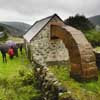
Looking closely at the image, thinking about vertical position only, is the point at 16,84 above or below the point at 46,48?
below

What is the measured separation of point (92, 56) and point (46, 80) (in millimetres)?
3938

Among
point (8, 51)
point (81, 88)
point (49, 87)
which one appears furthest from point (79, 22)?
point (81, 88)

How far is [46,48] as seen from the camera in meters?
29.5

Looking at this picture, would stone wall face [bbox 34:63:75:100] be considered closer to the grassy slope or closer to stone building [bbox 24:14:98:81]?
the grassy slope

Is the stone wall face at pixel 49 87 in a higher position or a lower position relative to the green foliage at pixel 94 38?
lower

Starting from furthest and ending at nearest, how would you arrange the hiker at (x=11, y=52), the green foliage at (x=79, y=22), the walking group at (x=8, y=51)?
1. the green foliage at (x=79, y=22)
2. the hiker at (x=11, y=52)
3. the walking group at (x=8, y=51)

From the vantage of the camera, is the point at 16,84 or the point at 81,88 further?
the point at 16,84

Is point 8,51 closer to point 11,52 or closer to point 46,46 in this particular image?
point 11,52

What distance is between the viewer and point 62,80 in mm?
19344

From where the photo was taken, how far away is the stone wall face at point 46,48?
2889cm

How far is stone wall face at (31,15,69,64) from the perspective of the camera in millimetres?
28891

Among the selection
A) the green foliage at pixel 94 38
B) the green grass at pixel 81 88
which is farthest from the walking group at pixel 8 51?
the green foliage at pixel 94 38

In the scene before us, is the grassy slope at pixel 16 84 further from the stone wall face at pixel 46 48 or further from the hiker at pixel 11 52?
the hiker at pixel 11 52

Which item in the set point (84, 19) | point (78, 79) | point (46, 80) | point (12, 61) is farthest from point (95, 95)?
point (84, 19)
